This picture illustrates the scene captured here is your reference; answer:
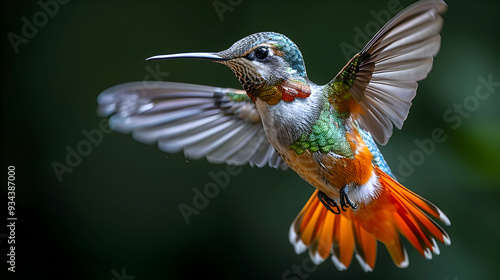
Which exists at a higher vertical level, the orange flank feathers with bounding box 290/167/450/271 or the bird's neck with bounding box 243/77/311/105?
the bird's neck with bounding box 243/77/311/105

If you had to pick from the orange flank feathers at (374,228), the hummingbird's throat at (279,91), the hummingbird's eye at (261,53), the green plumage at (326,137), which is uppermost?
the hummingbird's eye at (261,53)

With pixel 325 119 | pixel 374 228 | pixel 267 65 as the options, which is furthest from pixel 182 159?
pixel 267 65

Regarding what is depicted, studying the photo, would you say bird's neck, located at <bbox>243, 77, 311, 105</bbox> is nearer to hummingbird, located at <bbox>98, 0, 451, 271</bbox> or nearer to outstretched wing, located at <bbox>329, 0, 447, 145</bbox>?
hummingbird, located at <bbox>98, 0, 451, 271</bbox>

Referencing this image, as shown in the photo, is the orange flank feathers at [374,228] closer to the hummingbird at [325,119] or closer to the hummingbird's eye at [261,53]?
the hummingbird at [325,119]

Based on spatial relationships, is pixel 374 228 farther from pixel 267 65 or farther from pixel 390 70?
pixel 267 65

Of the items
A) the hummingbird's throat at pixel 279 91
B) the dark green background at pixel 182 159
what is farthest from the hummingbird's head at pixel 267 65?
the dark green background at pixel 182 159

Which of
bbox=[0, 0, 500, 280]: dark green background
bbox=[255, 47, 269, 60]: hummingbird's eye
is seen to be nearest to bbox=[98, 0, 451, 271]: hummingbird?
bbox=[255, 47, 269, 60]: hummingbird's eye

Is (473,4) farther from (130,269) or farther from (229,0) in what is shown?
(130,269)
